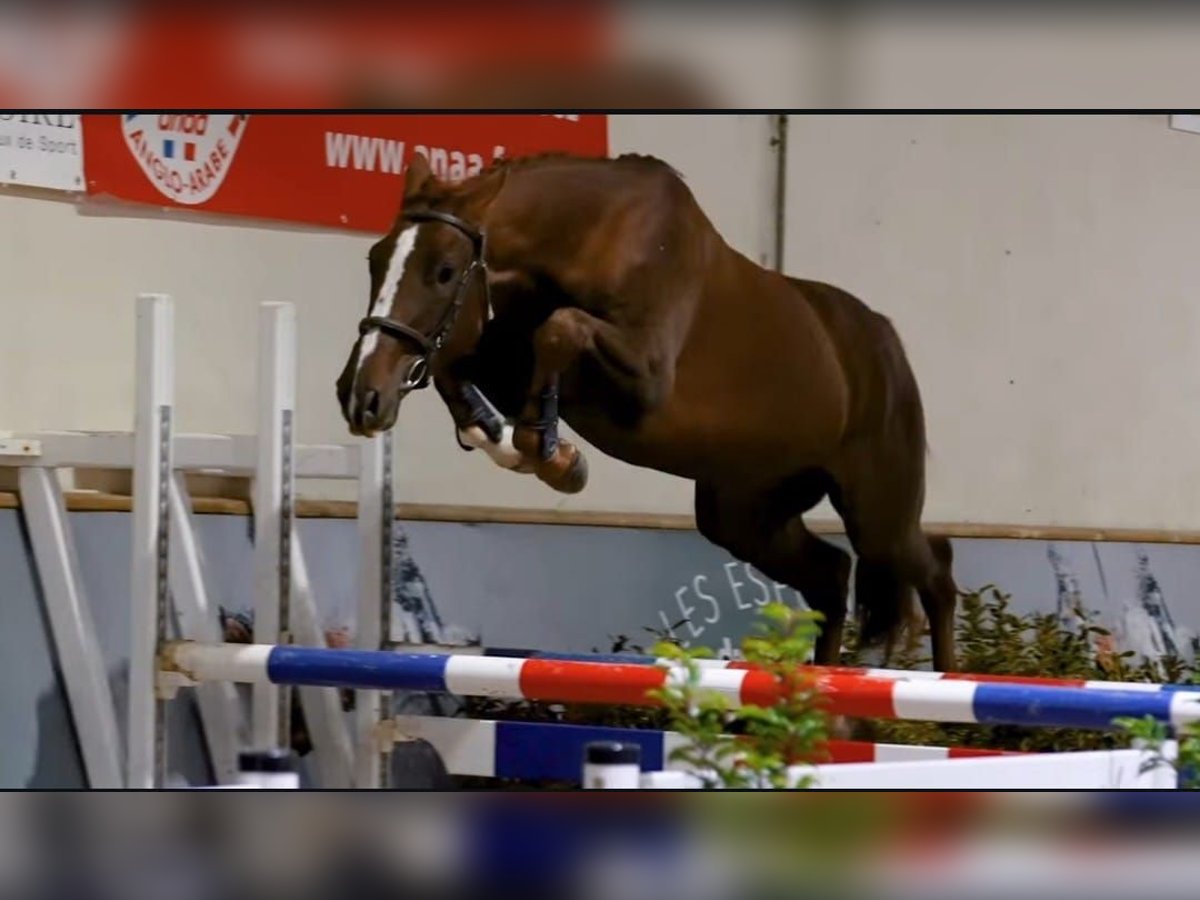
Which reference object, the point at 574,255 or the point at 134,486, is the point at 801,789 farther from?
the point at 134,486

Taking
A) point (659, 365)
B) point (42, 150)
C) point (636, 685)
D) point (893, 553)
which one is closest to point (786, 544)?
point (893, 553)

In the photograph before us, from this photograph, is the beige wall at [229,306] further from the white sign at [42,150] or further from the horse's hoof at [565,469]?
the horse's hoof at [565,469]

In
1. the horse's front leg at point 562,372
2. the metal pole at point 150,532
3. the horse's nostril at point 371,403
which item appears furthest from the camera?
the metal pole at point 150,532

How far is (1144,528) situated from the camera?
3865 mm

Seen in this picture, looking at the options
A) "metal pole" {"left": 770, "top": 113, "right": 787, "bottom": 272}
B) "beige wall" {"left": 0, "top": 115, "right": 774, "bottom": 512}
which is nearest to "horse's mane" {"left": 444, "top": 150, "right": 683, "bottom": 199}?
"beige wall" {"left": 0, "top": 115, "right": 774, "bottom": 512}

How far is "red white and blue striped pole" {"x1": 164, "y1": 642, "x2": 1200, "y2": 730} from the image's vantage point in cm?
174

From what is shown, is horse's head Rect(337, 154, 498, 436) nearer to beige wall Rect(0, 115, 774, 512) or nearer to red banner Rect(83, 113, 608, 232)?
red banner Rect(83, 113, 608, 232)

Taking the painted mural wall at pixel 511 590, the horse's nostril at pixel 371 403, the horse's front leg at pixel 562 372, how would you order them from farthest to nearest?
the painted mural wall at pixel 511 590 → the horse's front leg at pixel 562 372 → the horse's nostril at pixel 371 403

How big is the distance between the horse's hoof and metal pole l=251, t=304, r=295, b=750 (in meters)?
0.44

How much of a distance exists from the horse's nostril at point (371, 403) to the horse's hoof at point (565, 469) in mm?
210

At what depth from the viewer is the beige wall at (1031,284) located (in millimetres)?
3678

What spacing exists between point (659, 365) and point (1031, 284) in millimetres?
1617

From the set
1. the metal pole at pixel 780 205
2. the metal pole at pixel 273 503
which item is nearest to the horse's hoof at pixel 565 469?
the metal pole at pixel 273 503

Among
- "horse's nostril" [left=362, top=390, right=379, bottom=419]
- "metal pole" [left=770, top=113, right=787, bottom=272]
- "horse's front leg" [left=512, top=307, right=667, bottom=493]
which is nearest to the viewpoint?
"horse's nostril" [left=362, top=390, right=379, bottom=419]
